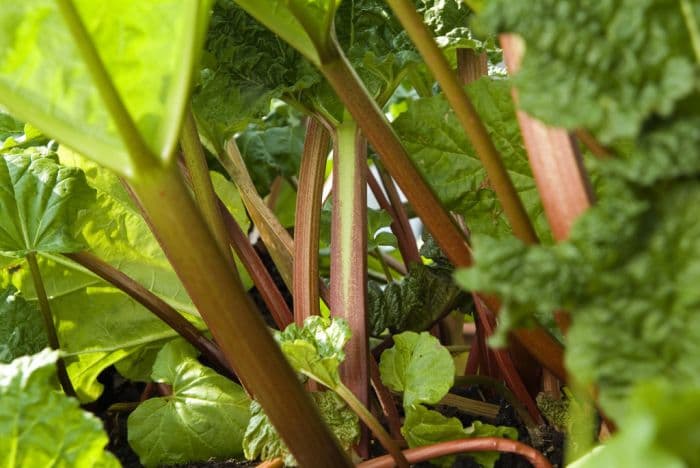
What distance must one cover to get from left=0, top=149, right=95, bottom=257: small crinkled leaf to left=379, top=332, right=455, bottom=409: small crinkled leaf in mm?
378

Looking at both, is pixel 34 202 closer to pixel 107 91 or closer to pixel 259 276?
pixel 259 276

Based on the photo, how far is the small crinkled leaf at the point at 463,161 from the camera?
824mm

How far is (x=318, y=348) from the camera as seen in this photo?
30.7 inches

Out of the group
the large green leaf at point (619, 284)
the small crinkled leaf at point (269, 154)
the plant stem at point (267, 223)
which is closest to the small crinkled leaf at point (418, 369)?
the plant stem at point (267, 223)

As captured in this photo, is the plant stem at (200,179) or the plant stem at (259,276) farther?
the plant stem at (259,276)

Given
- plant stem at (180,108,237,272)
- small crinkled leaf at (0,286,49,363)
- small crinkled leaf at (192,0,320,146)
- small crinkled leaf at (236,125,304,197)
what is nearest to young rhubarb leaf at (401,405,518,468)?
plant stem at (180,108,237,272)

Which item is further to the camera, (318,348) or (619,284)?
(318,348)

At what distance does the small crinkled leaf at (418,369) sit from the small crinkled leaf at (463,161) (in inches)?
4.9

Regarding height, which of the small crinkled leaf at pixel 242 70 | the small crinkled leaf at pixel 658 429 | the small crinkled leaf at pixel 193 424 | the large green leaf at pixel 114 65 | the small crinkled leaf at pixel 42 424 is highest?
the large green leaf at pixel 114 65

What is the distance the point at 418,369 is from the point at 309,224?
0.23 metres

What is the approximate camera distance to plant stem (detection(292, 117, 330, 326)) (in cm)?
95

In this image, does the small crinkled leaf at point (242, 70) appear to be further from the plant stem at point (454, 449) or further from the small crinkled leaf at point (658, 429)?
the small crinkled leaf at point (658, 429)

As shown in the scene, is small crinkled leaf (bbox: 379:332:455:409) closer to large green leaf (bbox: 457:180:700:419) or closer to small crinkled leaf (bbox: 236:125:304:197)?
large green leaf (bbox: 457:180:700:419)

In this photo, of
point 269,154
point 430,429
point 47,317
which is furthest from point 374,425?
point 269,154
